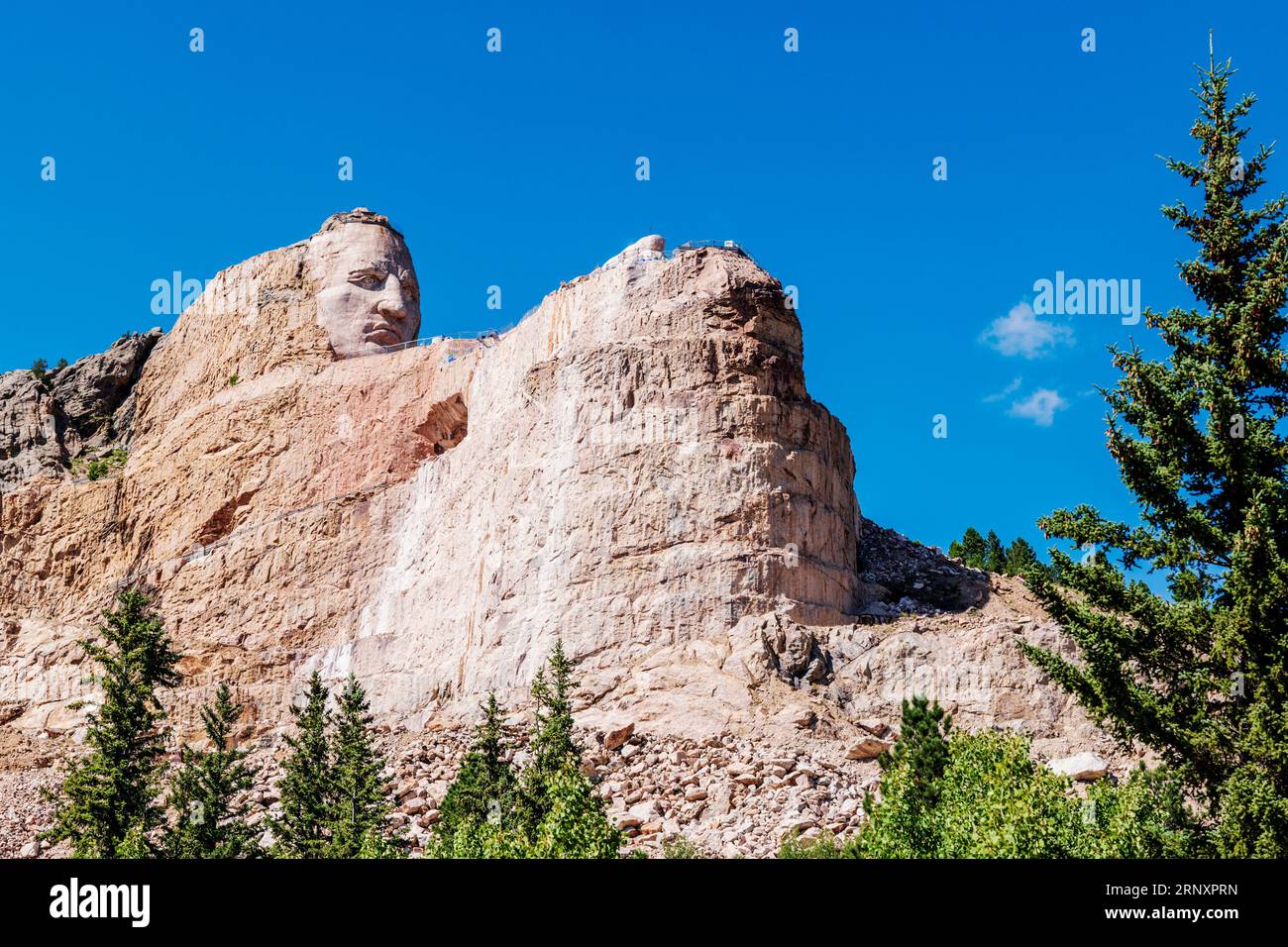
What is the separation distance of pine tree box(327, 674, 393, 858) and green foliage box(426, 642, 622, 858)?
61.7 inches

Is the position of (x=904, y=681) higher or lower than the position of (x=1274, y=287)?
lower

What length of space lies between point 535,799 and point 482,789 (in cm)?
220

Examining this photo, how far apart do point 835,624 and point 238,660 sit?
22275 millimetres

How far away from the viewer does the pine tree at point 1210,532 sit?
730 inches

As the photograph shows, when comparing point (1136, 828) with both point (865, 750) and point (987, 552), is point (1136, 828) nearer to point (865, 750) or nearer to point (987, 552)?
point (865, 750)

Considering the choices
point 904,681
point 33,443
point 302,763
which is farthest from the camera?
point 33,443

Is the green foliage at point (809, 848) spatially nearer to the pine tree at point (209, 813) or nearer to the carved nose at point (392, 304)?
the pine tree at point (209, 813)

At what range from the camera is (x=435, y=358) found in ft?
218

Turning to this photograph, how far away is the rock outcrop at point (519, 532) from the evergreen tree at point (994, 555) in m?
23.3

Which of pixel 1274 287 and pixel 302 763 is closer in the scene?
pixel 1274 287

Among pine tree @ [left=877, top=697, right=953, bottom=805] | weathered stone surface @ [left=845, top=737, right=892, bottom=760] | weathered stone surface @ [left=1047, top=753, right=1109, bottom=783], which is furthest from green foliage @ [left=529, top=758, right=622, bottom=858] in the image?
weathered stone surface @ [left=1047, top=753, right=1109, bottom=783]

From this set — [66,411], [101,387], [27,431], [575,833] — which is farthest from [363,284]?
[575,833]

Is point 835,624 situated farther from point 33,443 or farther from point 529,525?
point 33,443
